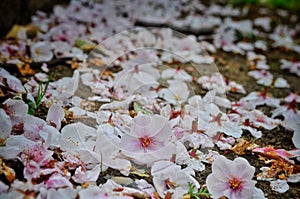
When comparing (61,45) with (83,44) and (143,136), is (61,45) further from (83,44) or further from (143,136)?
(143,136)

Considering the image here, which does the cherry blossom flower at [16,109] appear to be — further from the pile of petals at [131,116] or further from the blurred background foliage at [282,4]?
the blurred background foliage at [282,4]

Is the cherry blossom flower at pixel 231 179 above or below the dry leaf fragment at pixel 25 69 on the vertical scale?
below

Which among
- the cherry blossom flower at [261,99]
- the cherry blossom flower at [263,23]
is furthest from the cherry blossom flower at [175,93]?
the cherry blossom flower at [263,23]

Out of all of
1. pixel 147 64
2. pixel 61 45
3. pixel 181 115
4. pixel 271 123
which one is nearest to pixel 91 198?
pixel 181 115

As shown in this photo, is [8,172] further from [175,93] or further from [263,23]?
[263,23]

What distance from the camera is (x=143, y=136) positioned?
1.59 m

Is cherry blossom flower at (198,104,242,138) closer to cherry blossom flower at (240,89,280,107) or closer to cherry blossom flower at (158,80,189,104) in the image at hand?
cherry blossom flower at (158,80,189,104)

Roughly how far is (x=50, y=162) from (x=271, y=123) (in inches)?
43.1

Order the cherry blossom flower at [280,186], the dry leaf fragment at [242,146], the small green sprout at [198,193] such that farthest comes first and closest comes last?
the dry leaf fragment at [242,146]
the cherry blossom flower at [280,186]
the small green sprout at [198,193]

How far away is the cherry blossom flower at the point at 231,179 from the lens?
1.50 meters

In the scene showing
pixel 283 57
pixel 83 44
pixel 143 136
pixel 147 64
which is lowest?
pixel 143 136

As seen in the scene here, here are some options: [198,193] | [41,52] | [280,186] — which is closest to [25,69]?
[41,52]

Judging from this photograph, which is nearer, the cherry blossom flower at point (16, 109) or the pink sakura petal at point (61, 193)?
the pink sakura petal at point (61, 193)

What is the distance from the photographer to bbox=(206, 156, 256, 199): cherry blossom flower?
150cm
